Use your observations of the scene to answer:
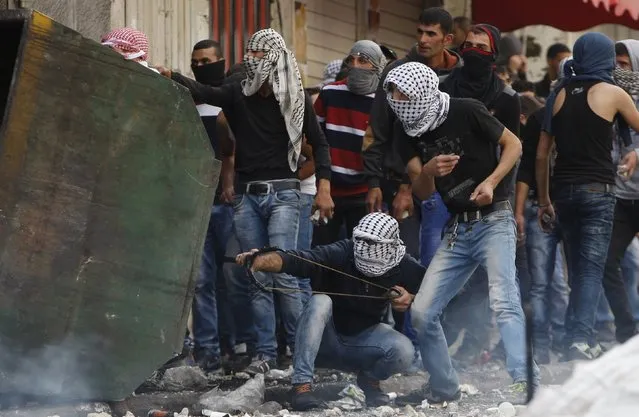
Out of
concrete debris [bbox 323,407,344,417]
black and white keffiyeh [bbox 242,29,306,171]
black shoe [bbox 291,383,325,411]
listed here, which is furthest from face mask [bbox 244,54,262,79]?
concrete debris [bbox 323,407,344,417]

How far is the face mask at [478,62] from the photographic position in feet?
27.8

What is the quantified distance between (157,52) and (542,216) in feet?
9.79

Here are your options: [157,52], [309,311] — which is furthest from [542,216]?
[157,52]

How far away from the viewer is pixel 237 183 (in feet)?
28.5

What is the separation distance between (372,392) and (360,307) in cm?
45

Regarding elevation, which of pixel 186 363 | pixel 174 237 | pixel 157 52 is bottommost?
pixel 186 363

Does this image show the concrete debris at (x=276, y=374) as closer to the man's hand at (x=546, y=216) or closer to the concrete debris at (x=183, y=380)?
the concrete debris at (x=183, y=380)

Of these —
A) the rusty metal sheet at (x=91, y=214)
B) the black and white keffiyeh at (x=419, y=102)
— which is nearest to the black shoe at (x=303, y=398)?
the rusty metal sheet at (x=91, y=214)

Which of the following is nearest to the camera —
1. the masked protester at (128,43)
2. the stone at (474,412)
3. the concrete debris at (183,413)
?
the concrete debris at (183,413)

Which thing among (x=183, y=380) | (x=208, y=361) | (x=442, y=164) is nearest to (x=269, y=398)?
(x=183, y=380)

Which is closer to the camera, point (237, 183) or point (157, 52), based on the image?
point (237, 183)

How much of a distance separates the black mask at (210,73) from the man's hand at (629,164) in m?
2.43

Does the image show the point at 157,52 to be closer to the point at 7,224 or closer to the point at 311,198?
the point at 311,198

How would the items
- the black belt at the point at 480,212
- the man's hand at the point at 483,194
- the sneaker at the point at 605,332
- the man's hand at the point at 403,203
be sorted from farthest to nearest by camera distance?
the sneaker at the point at 605,332
the man's hand at the point at 403,203
the black belt at the point at 480,212
the man's hand at the point at 483,194
